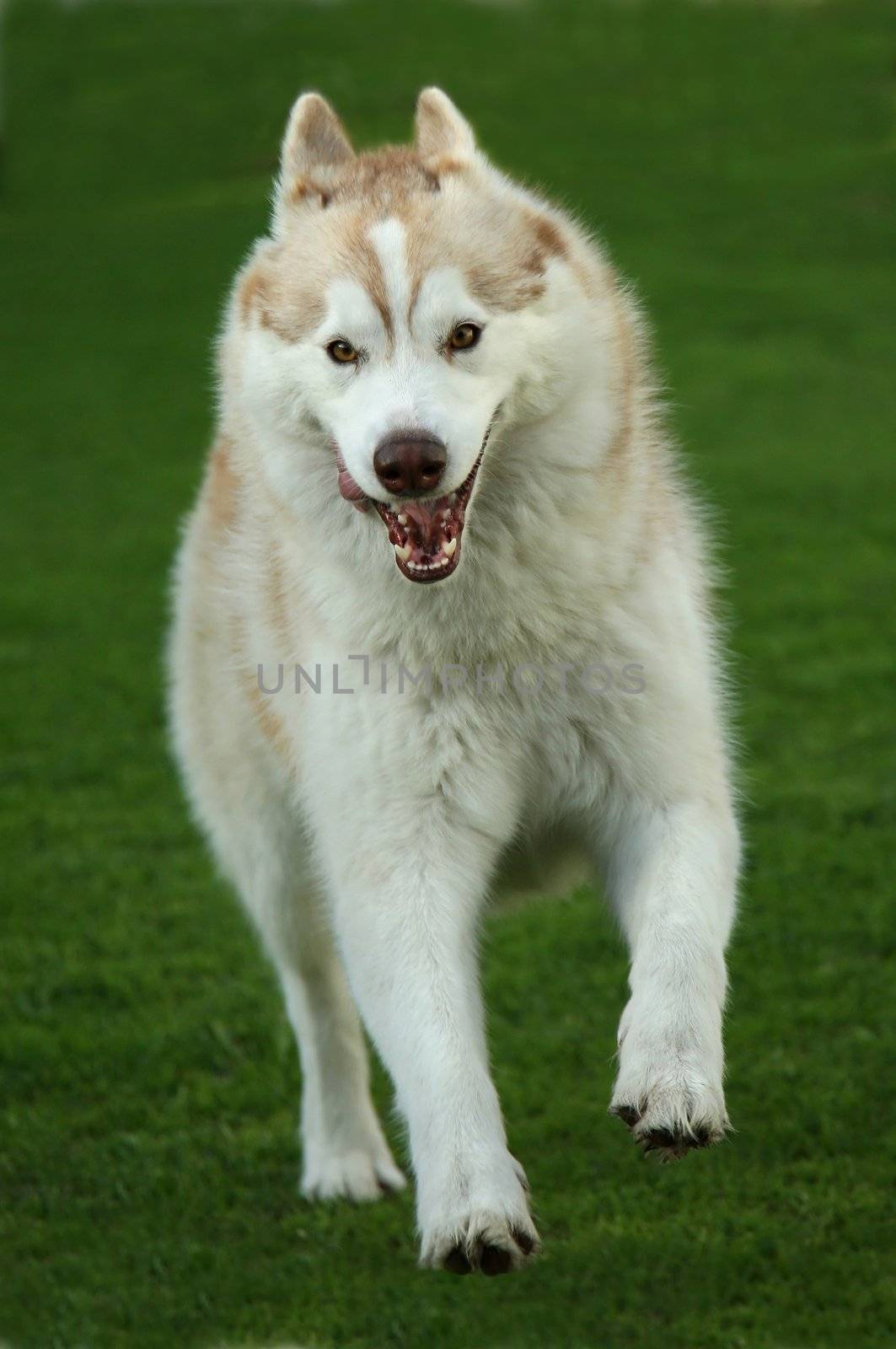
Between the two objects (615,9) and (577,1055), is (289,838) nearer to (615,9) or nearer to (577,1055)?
(577,1055)

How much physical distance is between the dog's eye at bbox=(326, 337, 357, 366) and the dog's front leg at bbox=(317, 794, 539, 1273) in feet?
3.23

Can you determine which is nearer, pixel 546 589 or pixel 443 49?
pixel 546 589

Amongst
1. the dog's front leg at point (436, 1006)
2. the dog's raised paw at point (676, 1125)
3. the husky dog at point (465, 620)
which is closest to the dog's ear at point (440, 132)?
the husky dog at point (465, 620)

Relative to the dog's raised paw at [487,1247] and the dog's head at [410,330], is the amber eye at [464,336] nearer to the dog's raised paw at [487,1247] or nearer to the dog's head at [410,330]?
the dog's head at [410,330]

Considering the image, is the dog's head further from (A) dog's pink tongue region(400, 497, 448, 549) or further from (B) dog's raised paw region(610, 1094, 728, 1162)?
(B) dog's raised paw region(610, 1094, 728, 1162)

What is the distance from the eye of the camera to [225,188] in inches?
911

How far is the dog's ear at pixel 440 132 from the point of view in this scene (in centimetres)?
420

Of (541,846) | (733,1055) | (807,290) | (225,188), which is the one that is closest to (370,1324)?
(541,846)

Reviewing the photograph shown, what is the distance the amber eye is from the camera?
12.0ft

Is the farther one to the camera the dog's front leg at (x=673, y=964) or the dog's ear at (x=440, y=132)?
the dog's ear at (x=440, y=132)

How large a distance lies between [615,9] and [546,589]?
25453 millimetres

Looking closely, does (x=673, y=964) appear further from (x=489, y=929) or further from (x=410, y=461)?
(x=489, y=929)

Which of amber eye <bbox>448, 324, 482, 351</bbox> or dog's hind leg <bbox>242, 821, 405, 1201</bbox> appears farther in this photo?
dog's hind leg <bbox>242, 821, 405, 1201</bbox>

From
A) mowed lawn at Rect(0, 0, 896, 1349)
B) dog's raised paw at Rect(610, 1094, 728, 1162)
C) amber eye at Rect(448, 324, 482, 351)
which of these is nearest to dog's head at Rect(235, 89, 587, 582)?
amber eye at Rect(448, 324, 482, 351)
